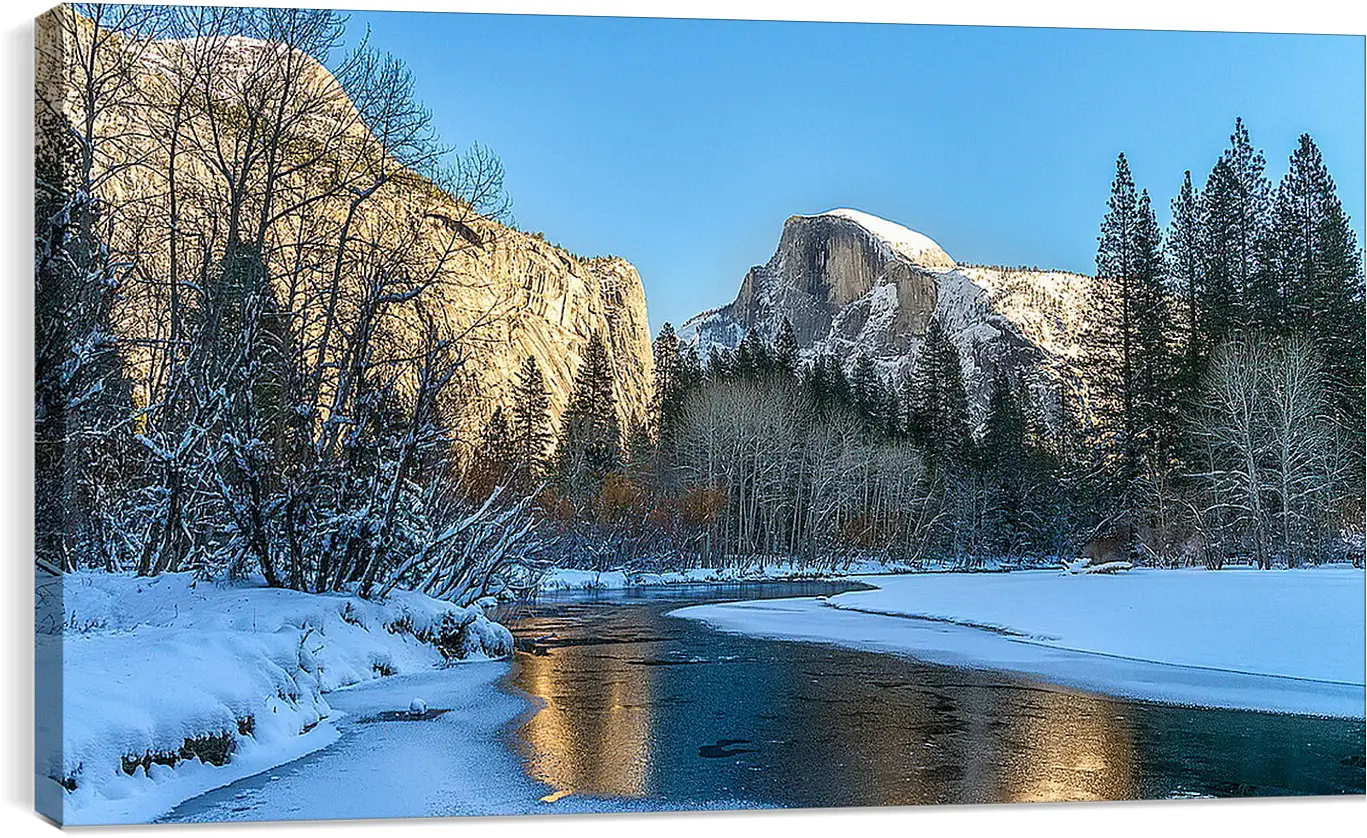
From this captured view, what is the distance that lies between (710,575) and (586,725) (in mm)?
3203

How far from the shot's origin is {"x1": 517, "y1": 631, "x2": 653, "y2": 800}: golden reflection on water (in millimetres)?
6477

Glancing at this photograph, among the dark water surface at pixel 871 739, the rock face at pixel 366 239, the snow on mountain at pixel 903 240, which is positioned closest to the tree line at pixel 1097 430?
the rock face at pixel 366 239

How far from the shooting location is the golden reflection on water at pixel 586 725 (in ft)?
21.2

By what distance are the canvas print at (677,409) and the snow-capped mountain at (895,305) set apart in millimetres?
32

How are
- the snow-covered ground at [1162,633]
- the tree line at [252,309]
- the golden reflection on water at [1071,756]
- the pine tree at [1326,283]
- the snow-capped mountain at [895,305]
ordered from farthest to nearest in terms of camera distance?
the snow-capped mountain at [895,305]
the pine tree at [1326,283]
the snow-covered ground at [1162,633]
the golden reflection on water at [1071,756]
the tree line at [252,309]

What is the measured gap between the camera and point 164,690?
6.01 metres

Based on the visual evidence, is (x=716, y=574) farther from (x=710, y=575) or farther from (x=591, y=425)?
(x=591, y=425)

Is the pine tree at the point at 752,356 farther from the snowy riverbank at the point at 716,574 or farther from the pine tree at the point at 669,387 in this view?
the snowy riverbank at the point at 716,574

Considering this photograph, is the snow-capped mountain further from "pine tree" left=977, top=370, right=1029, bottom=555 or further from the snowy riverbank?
the snowy riverbank

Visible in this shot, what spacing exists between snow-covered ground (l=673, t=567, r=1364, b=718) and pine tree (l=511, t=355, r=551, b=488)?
1.72 meters

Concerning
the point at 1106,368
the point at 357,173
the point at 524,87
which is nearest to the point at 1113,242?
A: the point at 1106,368

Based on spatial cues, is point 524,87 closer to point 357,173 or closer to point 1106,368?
point 357,173

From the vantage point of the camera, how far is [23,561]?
618 centimetres

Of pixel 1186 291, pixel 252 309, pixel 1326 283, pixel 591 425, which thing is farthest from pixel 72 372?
pixel 1326 283
